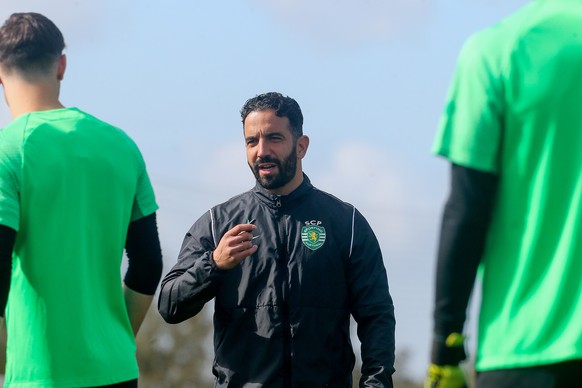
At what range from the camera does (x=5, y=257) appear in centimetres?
465

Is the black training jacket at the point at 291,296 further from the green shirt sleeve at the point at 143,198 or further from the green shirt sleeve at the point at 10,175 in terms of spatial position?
the green shirt sleeve at the point at 10,175

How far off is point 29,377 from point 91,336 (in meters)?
0.27

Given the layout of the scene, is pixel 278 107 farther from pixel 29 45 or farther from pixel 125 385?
pixel 125 385

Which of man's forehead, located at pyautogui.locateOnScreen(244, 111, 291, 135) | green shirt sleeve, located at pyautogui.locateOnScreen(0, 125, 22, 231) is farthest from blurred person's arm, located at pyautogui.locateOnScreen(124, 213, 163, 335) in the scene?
man's forehead, located at pyautogui.locateOnScreen(244, 111, 291, 135)

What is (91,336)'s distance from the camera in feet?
15.9

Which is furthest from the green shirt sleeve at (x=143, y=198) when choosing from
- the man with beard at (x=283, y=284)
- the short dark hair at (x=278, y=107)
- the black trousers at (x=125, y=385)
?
the short dark hair at (x=278, y=107)

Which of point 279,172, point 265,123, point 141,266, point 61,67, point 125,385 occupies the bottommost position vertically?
point 125,385

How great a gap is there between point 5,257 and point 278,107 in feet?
9.57

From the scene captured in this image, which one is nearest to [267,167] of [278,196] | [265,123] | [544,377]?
[278,196]

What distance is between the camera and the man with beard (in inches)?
264

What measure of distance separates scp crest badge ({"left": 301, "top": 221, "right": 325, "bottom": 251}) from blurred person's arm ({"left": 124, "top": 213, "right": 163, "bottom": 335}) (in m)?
1.67

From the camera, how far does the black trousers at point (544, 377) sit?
144 inches

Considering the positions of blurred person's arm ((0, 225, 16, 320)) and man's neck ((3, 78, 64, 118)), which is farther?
man's neck ((3, 78, 64, 118))

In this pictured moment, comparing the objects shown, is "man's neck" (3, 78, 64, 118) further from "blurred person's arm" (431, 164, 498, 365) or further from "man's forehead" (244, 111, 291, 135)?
"man's forehead" (244, 111, 291, 135)
